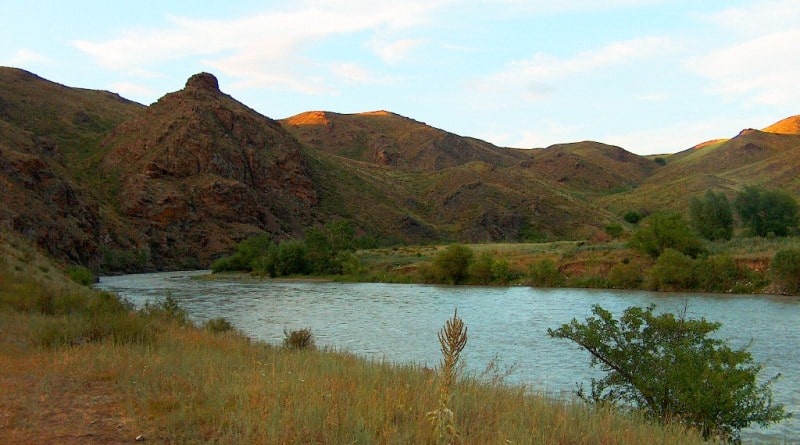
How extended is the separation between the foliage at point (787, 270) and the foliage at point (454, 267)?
74.7 feet

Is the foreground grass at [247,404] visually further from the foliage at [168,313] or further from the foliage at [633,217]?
the foliage at [633,217]

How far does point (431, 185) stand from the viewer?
120688 millimetres

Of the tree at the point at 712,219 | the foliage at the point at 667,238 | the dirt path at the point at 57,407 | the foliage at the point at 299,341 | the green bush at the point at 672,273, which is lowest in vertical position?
the foliage at the point at 299,341

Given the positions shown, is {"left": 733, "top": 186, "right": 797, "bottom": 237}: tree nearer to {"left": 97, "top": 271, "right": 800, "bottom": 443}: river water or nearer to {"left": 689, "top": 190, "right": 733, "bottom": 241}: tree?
{"left": 689, "top": 190, "right": 733, "bottom": 241}: tree

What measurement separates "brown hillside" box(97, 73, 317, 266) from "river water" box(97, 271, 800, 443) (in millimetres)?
39981

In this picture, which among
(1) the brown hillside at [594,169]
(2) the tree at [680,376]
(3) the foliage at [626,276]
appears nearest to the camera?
(2) the tree at [680,376]

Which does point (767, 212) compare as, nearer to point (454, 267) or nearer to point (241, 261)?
point (454, 267)

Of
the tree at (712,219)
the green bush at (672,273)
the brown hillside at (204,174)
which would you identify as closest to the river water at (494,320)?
the green bush at (672,273)

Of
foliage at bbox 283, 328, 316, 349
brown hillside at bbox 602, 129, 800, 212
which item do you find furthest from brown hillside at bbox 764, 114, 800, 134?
foliage at bbox 283, 328, 316, 349

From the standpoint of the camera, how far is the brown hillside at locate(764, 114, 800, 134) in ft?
466

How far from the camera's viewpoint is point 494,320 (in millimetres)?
28031

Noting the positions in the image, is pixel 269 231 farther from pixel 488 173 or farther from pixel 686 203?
pixel 686 203

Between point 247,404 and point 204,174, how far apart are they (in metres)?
94.7

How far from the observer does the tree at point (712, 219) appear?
196 ft
